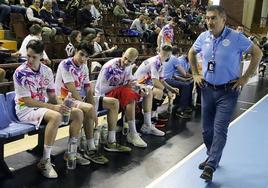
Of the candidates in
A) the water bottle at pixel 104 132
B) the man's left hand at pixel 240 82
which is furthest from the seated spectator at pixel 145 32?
the man's left hand at pixel 240 82

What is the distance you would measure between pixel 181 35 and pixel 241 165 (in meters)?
9.95

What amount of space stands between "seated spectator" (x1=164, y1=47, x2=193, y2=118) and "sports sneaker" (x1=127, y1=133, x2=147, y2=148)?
1.74 metres

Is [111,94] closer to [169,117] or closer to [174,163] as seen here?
[174,163]

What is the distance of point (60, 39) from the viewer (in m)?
7.08

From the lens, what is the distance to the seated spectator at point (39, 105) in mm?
3168

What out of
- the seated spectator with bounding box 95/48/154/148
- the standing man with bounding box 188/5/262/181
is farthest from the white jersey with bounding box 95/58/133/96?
the standing man with bounding box 188/5/262/181

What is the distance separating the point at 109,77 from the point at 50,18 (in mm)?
3677

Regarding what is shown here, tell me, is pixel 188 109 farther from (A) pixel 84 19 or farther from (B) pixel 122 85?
(A) pixel 84 19

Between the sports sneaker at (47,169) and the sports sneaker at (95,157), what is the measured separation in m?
0.48

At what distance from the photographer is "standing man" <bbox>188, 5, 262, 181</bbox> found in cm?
321

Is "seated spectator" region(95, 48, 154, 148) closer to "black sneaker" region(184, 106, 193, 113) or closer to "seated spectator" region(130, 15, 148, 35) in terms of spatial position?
"black sneaker" region(184, 106, 193, 113)

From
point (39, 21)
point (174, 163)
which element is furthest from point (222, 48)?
point (39, 21)

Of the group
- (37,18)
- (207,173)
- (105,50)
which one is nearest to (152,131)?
(207,173)

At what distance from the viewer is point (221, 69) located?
3262 millimetres
